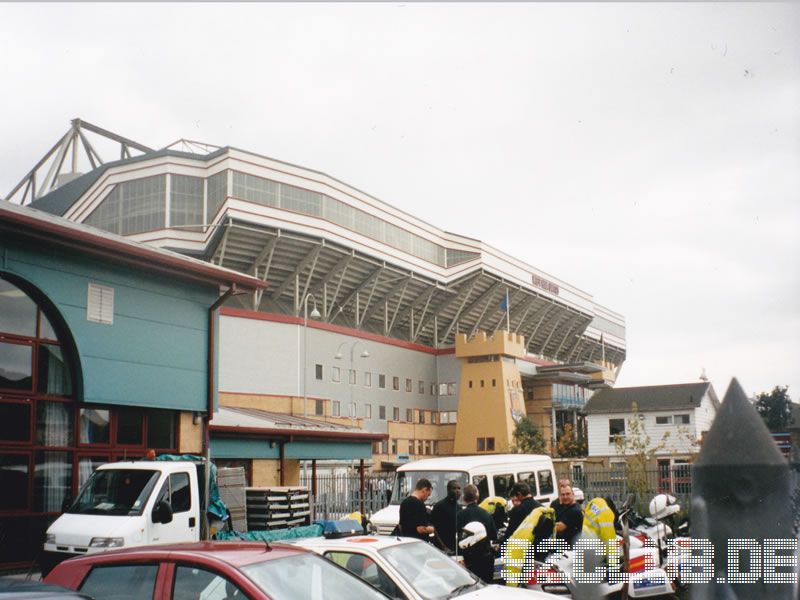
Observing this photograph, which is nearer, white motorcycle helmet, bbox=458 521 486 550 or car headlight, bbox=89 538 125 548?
white motorcycle helmet, bbox=458 521 486 550

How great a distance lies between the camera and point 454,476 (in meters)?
17.4

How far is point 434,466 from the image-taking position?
17922mm

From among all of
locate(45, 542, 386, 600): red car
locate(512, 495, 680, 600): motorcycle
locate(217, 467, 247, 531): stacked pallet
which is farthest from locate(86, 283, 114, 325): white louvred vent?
locate(45, 542, 386, 600): red car

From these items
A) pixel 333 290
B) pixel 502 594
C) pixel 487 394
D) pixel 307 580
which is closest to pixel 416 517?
pixel 502 594

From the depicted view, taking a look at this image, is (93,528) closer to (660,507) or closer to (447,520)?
(447,520)

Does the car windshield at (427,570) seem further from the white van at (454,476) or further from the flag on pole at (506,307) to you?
the flag on pole at (506,307)

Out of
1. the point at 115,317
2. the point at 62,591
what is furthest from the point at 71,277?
the point at 62,591

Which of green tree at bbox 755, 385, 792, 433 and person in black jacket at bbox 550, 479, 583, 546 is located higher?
green tree at bbox 755, 385, 792, 433

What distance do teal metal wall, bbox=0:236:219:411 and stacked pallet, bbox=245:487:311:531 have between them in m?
2.88

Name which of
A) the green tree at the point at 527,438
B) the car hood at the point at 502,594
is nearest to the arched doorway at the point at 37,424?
the car hood at the point at 502,594

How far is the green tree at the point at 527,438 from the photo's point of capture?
6524 cm

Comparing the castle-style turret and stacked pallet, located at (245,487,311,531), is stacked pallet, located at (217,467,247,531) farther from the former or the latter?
the castle-style turret

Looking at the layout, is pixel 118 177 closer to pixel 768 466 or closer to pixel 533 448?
pixel 533 448

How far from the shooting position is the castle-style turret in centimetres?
6938
